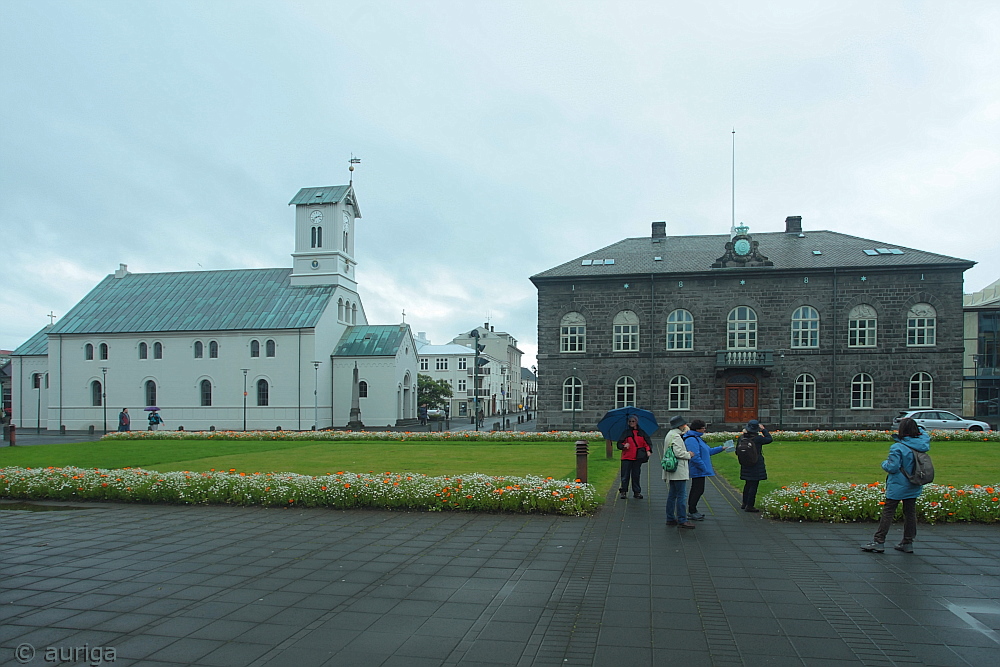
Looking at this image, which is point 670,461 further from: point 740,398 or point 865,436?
point 740,398

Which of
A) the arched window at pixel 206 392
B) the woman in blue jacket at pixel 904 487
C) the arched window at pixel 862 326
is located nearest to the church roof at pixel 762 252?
the arched window at pixel 862 326

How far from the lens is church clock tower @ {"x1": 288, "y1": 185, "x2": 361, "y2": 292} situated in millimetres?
54719

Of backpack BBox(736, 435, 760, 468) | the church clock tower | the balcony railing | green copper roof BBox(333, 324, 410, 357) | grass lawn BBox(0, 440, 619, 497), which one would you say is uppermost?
the church clock tower

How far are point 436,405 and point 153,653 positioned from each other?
72.7 meters

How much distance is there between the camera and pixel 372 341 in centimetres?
5431

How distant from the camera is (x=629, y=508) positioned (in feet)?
41.9

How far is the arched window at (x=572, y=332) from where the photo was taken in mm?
42250

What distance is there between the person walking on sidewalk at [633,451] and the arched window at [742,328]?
1134 inches

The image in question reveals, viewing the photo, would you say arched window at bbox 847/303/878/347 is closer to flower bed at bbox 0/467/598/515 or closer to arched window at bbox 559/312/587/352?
arched window at bbox 559/312/587/352

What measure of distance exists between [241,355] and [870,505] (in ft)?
159

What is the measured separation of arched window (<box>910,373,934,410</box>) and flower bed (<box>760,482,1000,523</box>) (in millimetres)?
31205

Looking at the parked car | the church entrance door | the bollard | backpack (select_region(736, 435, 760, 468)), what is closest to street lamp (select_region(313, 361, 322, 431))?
the church entrance door

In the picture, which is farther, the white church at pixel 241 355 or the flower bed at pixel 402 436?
the white church at pixel 241 355

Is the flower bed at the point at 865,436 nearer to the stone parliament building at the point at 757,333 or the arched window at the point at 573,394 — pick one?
the stone parliament building at the point at 757,333
